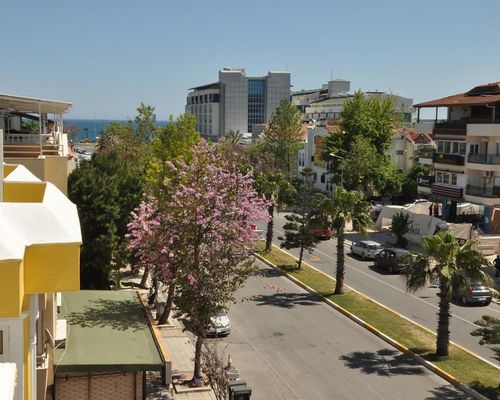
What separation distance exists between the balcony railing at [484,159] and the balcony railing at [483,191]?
1.93 meters

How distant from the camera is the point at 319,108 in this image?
421ft

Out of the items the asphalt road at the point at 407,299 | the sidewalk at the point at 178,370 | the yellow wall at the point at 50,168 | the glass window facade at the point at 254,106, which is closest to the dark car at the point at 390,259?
the asphalt road at the point at 407,299

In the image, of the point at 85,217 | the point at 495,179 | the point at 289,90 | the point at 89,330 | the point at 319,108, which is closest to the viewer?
the point at 89,330

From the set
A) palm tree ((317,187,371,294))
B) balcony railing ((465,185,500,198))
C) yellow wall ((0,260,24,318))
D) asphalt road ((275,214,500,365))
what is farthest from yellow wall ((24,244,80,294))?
balcony railing ((465,185,500,198))

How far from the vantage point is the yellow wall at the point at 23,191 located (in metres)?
10.7

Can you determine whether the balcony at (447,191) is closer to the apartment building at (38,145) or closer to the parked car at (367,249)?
the parked car at (367,249)

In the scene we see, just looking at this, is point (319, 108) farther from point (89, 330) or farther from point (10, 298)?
point (10, 298)

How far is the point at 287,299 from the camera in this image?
105 feet

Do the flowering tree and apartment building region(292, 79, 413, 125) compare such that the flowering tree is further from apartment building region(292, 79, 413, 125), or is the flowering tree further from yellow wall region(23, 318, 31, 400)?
apartment building region(292, 79, 413, 125)

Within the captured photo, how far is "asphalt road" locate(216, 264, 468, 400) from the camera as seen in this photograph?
2031 cm

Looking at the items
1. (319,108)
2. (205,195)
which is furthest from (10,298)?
(319,108)

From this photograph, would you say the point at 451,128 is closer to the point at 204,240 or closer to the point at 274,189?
the point at 274,189

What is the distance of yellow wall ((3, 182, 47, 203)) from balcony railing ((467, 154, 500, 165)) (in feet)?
136

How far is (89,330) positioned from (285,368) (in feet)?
24.2
